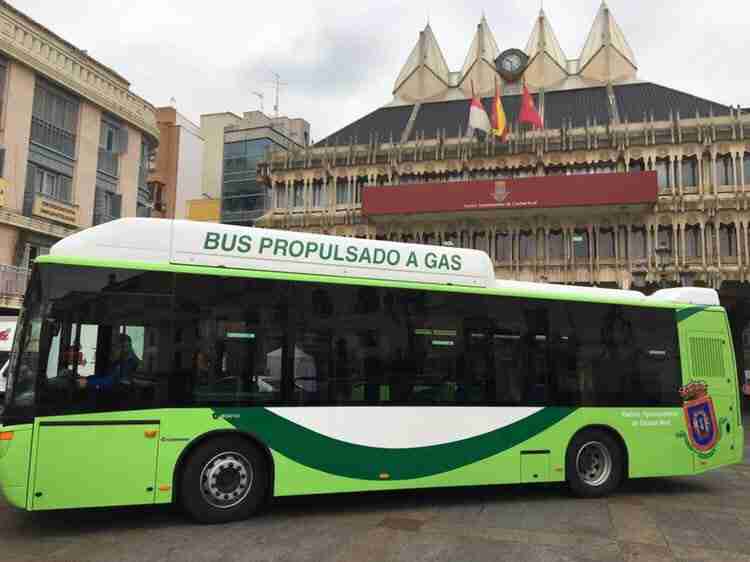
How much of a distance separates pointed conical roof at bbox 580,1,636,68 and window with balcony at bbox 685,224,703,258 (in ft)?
70.1

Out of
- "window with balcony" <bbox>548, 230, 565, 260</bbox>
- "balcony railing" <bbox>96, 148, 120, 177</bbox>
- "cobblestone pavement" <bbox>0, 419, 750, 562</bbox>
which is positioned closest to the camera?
"cobblestone pavement" <bbox>0, 419, 750, 562</bbox>

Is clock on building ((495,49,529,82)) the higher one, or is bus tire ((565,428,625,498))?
clock on building ((495,49,529,82))

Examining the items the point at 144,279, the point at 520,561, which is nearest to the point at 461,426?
the point at 520,561

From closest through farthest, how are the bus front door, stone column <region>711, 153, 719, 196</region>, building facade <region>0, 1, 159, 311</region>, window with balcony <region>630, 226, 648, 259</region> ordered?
the bus front door → building facade <region>0, 1, 159, 311</region> → stone column <region>711, 153, 719, 196</region> → window with balcony <region>630, 226, 648, 259</region>

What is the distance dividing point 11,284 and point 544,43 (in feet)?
143

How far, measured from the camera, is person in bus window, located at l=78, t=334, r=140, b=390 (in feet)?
23.2

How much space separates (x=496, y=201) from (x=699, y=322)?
86.6 feet

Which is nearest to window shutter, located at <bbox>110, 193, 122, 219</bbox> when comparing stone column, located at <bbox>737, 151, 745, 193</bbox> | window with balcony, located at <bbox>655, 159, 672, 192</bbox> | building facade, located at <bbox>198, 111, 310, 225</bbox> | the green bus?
building facade, located at <bbox>198, 111, 310, 225</bbox>

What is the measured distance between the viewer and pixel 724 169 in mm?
35125

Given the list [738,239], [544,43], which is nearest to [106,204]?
[738,239]

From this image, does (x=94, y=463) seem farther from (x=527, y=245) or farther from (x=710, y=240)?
(x=710, y=240)

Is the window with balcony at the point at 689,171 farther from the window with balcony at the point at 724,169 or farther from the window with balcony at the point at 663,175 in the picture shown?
the window with balcony at the point at 724,169

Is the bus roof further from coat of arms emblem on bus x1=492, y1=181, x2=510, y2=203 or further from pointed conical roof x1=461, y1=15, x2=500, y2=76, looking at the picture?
pointed conical roof x1=461, y1=15, x2=500, y2=76

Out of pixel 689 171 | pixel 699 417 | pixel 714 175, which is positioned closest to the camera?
pixel 699 417
